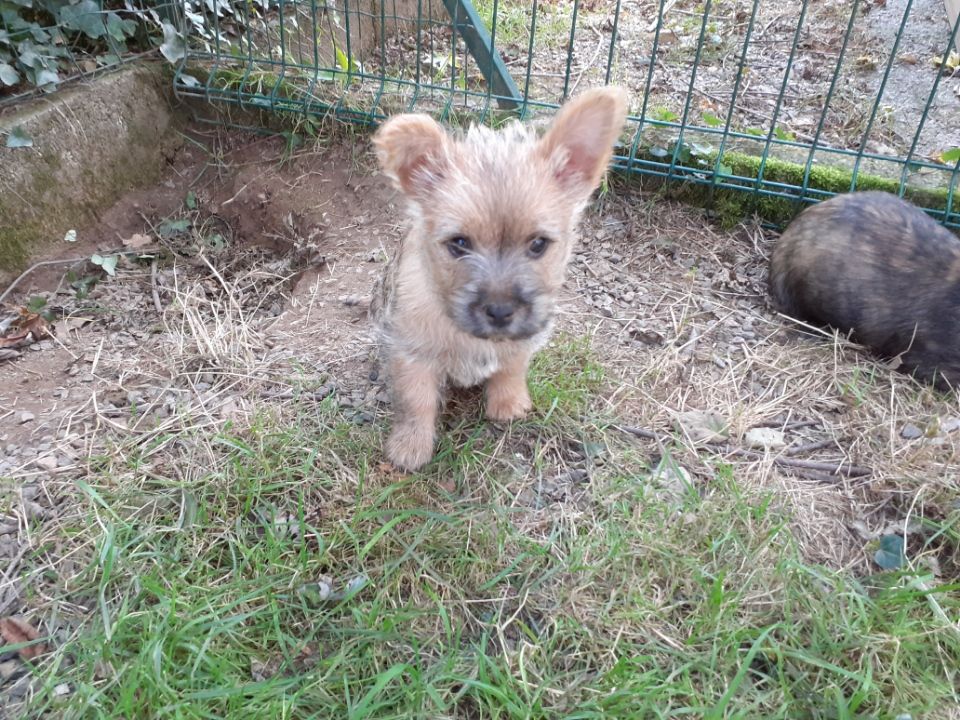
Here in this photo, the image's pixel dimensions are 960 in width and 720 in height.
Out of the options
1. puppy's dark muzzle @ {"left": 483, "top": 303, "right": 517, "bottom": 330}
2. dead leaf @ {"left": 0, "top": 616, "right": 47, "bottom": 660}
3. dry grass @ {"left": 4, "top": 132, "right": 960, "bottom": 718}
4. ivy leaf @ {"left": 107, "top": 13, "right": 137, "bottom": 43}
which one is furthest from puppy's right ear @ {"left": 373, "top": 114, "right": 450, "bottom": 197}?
ivy leaf @ {"left": 107, "top": 13, "right": 137, "bottom": 43}

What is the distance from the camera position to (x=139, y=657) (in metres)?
2.27

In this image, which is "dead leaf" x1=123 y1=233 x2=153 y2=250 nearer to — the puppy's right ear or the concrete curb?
the concrete curb

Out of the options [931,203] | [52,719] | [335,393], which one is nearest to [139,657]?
[52,719]

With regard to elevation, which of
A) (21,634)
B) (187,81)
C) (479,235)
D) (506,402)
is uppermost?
(479,235)

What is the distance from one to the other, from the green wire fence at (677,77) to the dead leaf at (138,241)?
1.25 metres

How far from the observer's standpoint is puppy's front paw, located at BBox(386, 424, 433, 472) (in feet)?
10.3

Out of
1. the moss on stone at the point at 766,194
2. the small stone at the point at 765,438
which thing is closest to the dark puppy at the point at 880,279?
the moss on stone at the point at 766,194

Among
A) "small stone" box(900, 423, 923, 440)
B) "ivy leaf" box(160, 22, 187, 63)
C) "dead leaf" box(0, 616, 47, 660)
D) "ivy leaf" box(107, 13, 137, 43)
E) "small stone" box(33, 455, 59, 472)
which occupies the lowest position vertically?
"dead leaf" box(0, 616, 47, 660)

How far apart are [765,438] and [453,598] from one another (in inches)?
72.5

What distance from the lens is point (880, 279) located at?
4.16 meters

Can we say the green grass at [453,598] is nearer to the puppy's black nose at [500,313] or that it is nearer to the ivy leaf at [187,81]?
the puppy's black nose at [500,313]

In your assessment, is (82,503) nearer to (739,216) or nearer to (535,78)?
(739,216)

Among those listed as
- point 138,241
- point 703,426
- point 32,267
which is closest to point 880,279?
point 703,426

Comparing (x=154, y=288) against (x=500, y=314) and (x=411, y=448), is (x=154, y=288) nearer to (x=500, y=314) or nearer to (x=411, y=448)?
(x=411, y=448)
